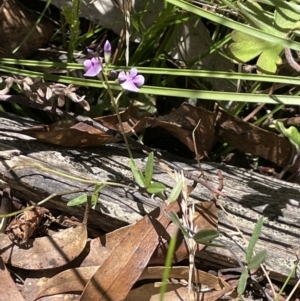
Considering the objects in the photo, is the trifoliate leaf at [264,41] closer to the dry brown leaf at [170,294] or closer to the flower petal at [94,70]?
the flower petal at [94,70]

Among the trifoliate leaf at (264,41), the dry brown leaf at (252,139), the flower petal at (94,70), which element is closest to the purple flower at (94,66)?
the flower petal at (94,70)

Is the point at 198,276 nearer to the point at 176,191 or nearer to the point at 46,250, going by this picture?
the point at 176,191

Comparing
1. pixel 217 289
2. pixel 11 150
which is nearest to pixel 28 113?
pixel 11 150

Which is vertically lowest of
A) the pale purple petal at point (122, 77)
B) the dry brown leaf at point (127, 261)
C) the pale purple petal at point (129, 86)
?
the dry brown leaf at point (127, 261)

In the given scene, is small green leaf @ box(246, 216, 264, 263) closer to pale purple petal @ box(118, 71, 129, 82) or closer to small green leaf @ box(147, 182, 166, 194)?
small green leaf @ box(147, 182, 166, 194)

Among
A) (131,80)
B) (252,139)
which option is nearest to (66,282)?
(131,80)

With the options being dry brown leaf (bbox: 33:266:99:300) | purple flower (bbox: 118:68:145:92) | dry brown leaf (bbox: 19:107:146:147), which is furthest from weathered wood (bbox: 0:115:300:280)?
purple flower (bbox: 118:68:145:92)
